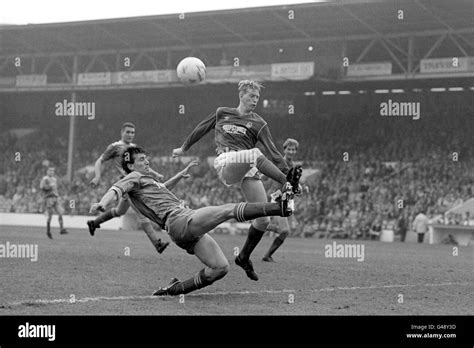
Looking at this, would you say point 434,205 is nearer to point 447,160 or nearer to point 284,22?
point 447,160

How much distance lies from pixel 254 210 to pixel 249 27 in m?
27.1

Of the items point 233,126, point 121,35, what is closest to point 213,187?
point 121,35

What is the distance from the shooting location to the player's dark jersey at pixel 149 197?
7.89m

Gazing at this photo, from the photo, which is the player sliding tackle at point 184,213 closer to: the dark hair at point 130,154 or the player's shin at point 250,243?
the dark hair at point 130,154

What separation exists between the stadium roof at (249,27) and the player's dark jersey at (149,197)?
21969 mm

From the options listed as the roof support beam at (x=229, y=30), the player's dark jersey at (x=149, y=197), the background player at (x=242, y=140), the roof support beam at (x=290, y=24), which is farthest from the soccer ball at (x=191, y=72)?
the roof support beam at (x=229, y=30)

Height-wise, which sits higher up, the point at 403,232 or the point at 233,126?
the point at 233,126

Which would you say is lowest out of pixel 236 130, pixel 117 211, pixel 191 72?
pixel 117 211

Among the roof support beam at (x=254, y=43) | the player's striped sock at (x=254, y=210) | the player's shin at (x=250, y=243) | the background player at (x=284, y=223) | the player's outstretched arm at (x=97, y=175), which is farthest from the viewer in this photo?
the roof support beam at (x=254, y=43)

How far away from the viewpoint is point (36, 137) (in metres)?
44.7

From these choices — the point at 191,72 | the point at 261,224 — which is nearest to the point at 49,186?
the point at 191,72

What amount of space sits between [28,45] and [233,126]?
31.9m

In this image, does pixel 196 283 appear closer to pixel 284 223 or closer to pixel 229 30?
pixel 284 223

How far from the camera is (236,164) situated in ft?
30.8
